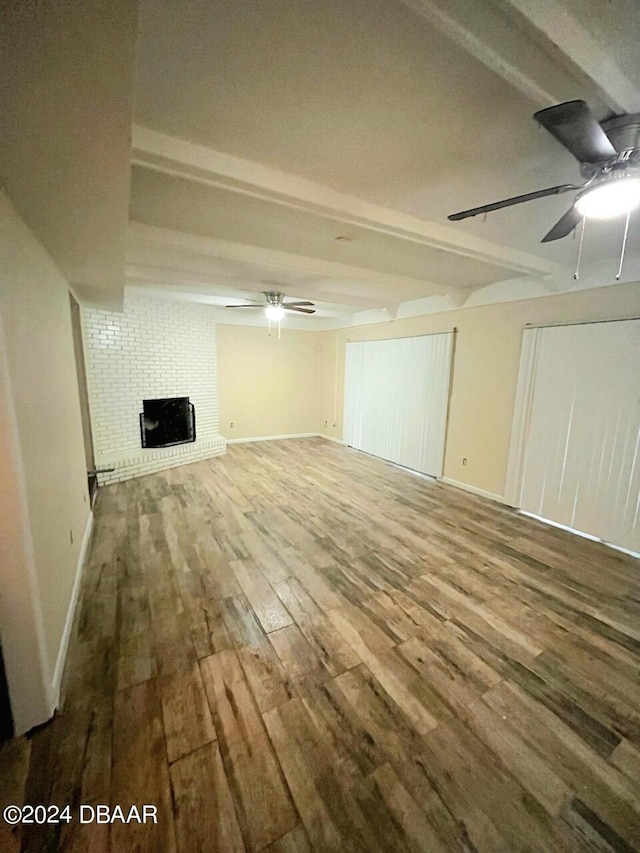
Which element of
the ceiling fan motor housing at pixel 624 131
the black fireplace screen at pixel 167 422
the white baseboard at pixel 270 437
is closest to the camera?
the ceiling fan motor housing at pixel 624 131

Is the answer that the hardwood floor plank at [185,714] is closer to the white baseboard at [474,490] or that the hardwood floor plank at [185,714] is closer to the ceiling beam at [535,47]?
the ceiling beam at [535,47]

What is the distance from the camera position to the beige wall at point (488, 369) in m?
3.24

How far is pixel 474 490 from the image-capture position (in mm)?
4148

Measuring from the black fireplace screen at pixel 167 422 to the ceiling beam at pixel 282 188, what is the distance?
12.8 ft

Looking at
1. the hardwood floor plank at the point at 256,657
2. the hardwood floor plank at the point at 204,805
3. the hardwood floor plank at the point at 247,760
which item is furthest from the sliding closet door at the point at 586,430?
the hardwood floor plank at the point at 204,805

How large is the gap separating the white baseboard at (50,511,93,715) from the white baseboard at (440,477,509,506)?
13.4 ft

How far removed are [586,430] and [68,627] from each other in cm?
429

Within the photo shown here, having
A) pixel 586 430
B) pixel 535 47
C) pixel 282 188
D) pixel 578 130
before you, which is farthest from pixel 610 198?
pixel 586 430

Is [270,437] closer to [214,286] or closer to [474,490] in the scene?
[214,286]

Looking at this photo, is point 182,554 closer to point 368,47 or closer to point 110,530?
point 110,530

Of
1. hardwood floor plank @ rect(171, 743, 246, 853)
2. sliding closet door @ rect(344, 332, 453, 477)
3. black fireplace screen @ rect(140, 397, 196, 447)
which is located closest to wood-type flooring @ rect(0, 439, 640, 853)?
hardwood floor plank @ rect(171, 743, 246, 853)

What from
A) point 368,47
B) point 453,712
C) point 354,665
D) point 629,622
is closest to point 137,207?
point 368,47

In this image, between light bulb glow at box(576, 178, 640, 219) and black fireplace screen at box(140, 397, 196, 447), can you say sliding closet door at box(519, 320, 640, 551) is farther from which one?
black fireplace screen at box(140, 397, 196, 447)

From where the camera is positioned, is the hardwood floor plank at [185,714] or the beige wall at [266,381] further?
the beige wall at [266,381]
